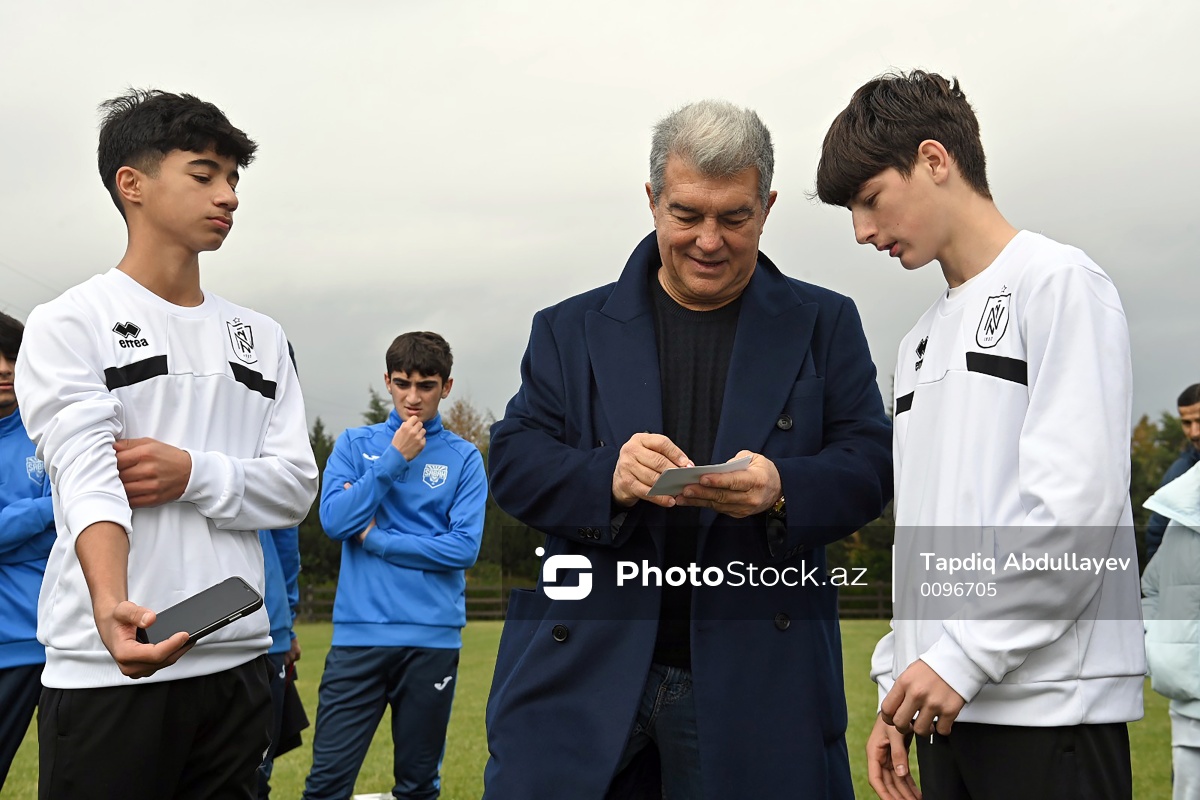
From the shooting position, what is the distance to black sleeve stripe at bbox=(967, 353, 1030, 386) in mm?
2480

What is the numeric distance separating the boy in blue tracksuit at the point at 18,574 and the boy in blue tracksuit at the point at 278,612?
103cm

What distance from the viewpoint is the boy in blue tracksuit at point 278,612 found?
6012mm

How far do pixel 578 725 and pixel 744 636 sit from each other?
45 centimetres

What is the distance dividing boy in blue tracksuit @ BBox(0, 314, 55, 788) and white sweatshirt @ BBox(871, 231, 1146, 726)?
13.4 ft

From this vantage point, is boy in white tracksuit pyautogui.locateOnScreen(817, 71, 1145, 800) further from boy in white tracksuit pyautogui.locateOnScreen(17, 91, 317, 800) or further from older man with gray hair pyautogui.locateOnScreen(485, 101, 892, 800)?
boy in white tracksuit pyautogui.locateOnScreen(17, 91, 317, 800)

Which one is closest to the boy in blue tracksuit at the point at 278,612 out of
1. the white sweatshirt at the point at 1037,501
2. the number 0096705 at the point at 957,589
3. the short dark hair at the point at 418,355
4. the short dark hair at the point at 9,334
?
the short dark hair at the point at 418,355

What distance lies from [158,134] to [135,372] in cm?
71

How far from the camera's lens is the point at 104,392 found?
295 centimetres

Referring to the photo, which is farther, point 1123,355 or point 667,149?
point 667,149

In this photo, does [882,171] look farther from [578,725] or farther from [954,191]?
[578,725]

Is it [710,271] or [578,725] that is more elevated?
[710,271]

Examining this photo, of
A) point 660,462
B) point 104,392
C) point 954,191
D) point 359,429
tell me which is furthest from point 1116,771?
point 359,429

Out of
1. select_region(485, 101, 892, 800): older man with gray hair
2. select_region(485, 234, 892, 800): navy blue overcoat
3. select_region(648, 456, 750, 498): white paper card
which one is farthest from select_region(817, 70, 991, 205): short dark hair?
select_region(648, 456, 750, 498): white paper card

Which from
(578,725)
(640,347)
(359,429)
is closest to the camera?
(578,725)
